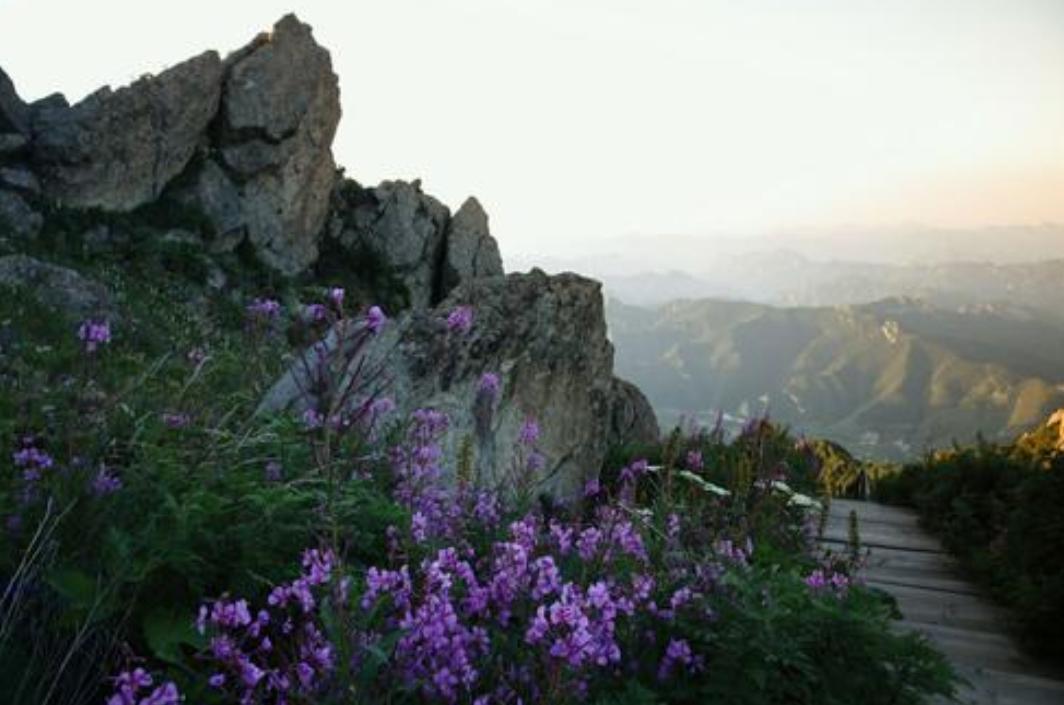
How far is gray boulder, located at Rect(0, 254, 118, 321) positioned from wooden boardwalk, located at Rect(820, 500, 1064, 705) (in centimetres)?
1335

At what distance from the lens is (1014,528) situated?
702 centimetres

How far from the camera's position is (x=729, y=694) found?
113 inches

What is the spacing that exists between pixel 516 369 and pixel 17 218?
2441 cm

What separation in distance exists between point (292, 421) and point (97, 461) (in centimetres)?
A: 160

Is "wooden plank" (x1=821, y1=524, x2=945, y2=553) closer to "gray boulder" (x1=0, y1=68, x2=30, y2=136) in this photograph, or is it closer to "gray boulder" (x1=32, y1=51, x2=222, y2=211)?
"gray boulder" (x1=32, y1=51, x2=222, y2=211)

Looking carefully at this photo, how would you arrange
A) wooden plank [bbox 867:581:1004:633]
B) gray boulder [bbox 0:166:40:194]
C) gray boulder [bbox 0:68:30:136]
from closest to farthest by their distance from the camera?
wooden plank [bbox 867:581:1004:633], gray boulder [bbox 0:166:40:194], gray boulder [bbox 0:68:30:136]

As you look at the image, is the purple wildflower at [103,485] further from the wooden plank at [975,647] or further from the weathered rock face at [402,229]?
the weathered rock face at [402,229]

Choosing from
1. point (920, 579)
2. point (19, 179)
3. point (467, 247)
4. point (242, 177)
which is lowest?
point (920, 579)

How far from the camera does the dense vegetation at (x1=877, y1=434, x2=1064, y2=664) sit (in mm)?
6148

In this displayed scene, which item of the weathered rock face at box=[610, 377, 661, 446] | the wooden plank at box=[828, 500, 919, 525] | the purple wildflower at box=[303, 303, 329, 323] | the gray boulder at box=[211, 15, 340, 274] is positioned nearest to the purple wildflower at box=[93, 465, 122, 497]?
the purple wildflower at box=[303, 303, 329, 323]

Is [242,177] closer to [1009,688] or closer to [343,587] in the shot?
[1009,688]

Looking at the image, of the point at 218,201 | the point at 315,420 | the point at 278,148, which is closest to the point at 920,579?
the point at 315,420

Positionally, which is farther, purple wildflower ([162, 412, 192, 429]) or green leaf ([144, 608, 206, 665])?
purple wildflower ([162, 412, 192, 429])

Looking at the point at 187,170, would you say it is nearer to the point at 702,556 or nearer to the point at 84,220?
the point at 84,220
